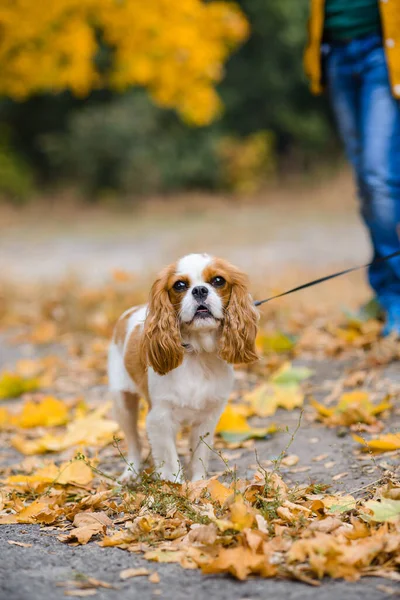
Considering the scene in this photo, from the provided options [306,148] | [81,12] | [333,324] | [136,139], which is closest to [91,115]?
[136,139]

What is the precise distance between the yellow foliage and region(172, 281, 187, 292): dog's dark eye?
589 centimetres

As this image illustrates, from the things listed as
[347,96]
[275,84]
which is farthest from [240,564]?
[275,84]

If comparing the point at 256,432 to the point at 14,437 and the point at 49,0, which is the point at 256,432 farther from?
the point at 49,0

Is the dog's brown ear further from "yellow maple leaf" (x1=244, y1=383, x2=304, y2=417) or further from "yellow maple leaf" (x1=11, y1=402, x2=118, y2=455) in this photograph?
"yellow maple leaf" (x1=244, y1=383, x2=304, y2=417)

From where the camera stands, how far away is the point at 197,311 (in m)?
2.85

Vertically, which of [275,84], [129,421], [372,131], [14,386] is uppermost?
[275,84]

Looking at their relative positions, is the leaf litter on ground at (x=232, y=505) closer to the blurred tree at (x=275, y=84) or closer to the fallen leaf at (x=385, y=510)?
the fallen leaf at (x=385, y=510)

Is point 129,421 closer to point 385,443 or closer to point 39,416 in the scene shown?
point 39,416

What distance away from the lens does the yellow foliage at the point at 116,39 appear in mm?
8055

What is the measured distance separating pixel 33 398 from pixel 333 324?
6.72 ft

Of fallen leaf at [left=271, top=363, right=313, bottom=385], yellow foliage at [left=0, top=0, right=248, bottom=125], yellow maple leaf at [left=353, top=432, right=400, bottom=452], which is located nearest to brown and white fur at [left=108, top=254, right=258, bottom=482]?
yellow maple leaf at [left=353, top=432, right=400, bottom=452]

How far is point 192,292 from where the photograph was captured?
9.29 ft

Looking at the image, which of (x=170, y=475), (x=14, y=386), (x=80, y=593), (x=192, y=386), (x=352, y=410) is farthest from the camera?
(x=14, y=386)

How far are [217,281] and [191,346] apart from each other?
268 mm
